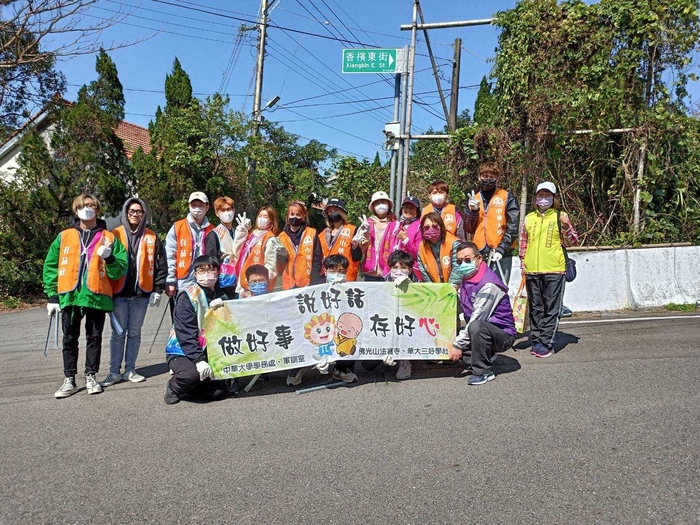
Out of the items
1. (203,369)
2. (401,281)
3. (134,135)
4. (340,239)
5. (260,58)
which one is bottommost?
(203,369)

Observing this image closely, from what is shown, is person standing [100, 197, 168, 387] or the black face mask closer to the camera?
person standing [100, 197, 168, 387]

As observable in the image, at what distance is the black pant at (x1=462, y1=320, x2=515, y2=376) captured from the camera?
4.66 m

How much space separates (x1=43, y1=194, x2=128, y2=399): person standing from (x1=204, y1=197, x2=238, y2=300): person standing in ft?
3.00

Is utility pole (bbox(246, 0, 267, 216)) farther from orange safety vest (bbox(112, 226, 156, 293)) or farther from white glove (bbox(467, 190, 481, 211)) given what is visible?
white glove (bbox(467, 190, 481, 211))

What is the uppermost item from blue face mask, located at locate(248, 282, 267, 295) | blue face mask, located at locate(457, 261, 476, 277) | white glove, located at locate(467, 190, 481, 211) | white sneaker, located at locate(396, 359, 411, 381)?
white glove, located at locate(467, 190, 481, 211)

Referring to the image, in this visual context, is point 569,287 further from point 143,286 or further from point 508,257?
point 143,286

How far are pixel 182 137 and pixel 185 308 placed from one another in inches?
467

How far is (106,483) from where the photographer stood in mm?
3104

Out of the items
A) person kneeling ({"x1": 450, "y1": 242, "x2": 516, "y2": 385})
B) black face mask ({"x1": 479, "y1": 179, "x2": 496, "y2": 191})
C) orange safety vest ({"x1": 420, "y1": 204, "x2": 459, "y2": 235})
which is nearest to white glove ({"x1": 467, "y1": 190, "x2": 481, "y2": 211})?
black face mask ({"x1": 479, "y1": 179, "x2": 496, "y2": 191})

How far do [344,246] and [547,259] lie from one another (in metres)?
2.23

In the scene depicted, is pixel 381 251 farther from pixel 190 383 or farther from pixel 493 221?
pixel 190 383

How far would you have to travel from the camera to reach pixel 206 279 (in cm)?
463

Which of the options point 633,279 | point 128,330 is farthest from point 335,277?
point 633,279

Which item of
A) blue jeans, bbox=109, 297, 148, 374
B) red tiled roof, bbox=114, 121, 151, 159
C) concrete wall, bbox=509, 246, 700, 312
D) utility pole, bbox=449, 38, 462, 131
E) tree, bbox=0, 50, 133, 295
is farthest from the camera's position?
red tiled roof, bbox=114, 121, 151, 159
